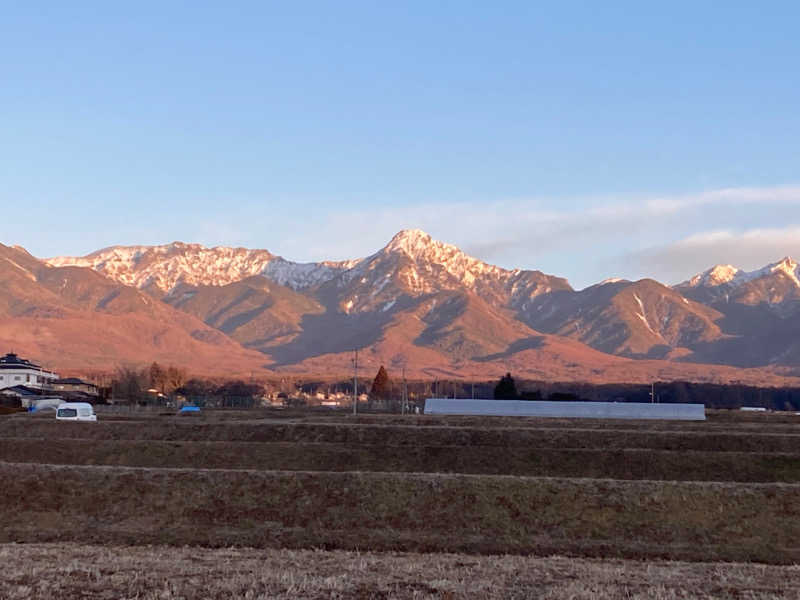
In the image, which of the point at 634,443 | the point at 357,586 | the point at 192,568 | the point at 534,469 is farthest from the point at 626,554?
the point at 634,443

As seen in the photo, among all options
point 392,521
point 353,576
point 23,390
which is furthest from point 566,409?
point 353,576

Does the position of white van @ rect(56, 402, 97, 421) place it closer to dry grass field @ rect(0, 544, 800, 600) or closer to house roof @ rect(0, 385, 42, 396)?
dry grass field @ rect(0, 544, 800, 600)

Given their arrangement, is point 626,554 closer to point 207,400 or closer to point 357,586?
point 357,586

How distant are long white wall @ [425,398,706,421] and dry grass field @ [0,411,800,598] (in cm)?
6647

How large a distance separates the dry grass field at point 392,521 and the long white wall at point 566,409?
66.5 meters

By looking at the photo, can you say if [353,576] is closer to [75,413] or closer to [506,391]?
[75,413]

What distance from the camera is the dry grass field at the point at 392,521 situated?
2967 cm

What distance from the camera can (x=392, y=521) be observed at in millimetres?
45406

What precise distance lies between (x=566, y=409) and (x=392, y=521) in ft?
313

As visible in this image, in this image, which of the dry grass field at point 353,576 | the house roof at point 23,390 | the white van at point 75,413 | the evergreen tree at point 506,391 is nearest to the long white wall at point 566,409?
the evergreen tree at point 506,391

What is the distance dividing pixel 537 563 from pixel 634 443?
45.5 m

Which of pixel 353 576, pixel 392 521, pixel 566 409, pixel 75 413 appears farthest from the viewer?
pixel 566 409

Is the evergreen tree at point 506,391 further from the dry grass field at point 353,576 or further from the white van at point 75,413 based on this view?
the dry grass field at point 353,576

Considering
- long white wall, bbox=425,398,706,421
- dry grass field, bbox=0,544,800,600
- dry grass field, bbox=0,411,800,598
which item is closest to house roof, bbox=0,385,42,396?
long white wall, bbox=425,398,706,421
